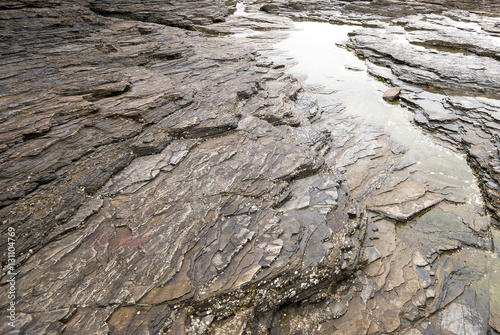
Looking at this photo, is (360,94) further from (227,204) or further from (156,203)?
(156,203)

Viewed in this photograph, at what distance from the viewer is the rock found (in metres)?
14.0

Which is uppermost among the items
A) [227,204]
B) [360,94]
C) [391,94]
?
[391,94]

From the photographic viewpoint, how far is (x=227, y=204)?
7.07m

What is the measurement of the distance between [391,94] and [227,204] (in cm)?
1153

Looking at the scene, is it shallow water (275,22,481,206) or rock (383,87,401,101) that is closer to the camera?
shallow water (275,22,481,206)

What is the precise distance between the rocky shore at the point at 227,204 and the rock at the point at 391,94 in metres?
0.42

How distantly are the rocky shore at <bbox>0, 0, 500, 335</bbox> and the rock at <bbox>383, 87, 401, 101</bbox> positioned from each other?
42 cm

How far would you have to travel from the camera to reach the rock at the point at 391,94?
46.1 feet

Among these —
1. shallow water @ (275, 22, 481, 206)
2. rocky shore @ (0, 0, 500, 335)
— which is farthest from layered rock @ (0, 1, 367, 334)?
shallow water @ (275, 22, 481, 206)

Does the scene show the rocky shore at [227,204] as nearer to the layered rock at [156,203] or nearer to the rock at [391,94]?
the layered rock at [156,203]

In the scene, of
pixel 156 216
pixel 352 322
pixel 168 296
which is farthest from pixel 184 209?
pixel 352 322

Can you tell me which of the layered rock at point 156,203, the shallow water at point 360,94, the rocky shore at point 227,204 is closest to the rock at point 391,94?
the shallow water at point 360,94

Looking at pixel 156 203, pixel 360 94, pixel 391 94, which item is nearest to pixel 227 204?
pixel 156 203

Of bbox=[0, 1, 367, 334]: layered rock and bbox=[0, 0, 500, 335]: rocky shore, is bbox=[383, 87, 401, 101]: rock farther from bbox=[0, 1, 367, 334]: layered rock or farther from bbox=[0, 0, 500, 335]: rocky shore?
bbox=[0, 1, 367, 334]: layered rock
